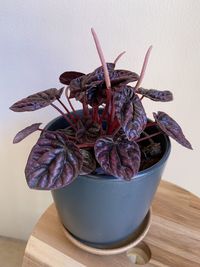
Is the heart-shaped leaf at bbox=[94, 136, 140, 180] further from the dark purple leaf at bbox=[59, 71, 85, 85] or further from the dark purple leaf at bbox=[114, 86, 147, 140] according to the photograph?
the dark purple leaf at bbox=[59, 71, 85, 85]

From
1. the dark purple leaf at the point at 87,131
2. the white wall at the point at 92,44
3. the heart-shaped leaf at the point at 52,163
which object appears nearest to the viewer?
the heart-shaped leaf at the point at 52,163

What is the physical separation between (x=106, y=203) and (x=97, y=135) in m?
0.12

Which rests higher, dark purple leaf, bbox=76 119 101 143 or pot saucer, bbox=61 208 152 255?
dark purple leaf, bbox=76 119 101 143

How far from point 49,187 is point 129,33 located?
19.7 inches

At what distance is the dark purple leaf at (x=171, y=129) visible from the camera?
516mm

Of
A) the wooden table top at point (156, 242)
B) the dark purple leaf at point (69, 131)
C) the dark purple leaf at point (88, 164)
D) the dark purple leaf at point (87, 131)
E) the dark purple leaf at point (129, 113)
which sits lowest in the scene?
the wooden table top at point (156, 242)

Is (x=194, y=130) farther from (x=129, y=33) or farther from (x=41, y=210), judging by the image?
(x=41, y=210)

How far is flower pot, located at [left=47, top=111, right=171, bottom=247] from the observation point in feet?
1.61

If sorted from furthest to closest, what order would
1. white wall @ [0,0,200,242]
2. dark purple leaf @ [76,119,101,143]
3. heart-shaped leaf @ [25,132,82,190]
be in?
white wall @ [0,0,200,242] < dark purple leaf @ [76,119,101,143] < heart-shaped leaf @ [25,132,82,190]

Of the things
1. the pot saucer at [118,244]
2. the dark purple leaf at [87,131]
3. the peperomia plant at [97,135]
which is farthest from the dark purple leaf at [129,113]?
the pot saucer at [118,244]

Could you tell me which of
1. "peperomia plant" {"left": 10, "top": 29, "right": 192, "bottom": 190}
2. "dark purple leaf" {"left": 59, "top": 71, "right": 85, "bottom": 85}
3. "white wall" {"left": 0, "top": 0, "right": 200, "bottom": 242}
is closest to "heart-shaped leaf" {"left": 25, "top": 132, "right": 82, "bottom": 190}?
"peperomia plant" {"left": 10, "top": 29, "right": 192, "bottom": 190}

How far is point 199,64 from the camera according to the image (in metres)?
0.79

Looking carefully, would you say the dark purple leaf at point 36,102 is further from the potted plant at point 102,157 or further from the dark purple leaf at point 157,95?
the dark purple leaf at point 157,95

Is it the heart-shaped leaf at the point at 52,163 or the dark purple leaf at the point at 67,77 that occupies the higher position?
the dark purple leaf at the point at 67,77
